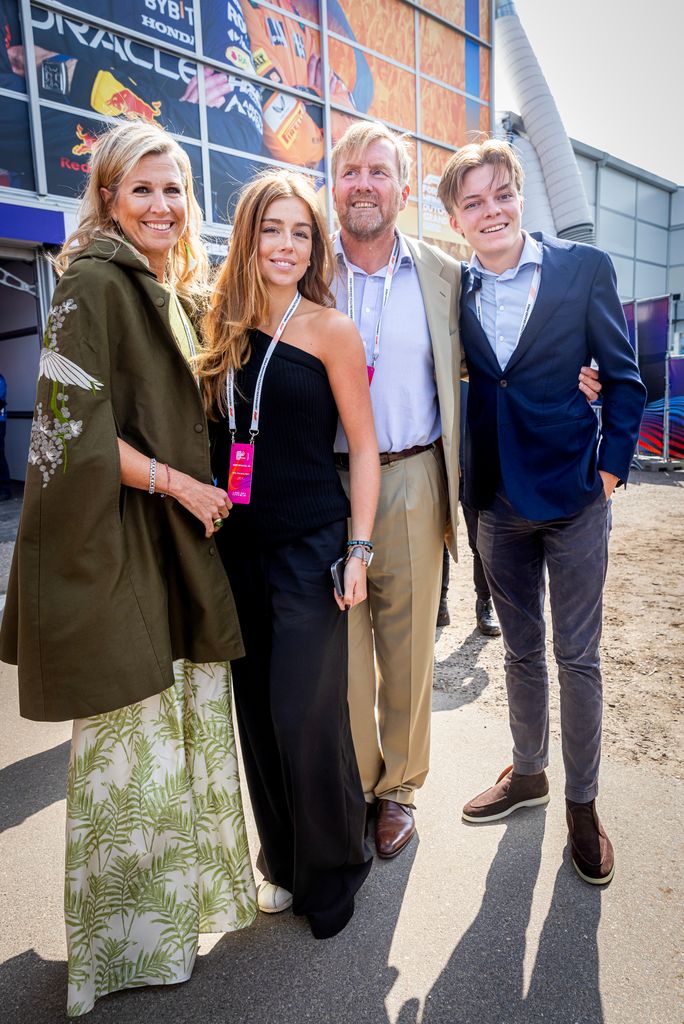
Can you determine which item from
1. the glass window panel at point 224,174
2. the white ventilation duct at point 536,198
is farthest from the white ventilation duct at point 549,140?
the glass window panel at point 224,174

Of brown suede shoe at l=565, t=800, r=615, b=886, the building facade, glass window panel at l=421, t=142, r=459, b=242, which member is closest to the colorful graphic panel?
glass window panel at l=421, t=142, r=459, b=242

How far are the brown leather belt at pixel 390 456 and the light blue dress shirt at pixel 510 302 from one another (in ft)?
1.34

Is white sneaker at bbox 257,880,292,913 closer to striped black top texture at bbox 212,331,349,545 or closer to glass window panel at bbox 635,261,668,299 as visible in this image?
striped black top texture at bbox 212,331,349,545

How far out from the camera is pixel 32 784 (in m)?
2.86

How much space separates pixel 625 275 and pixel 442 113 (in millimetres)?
14821

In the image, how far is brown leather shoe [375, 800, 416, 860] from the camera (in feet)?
7.81

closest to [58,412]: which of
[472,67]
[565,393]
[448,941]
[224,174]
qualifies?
[565,393]

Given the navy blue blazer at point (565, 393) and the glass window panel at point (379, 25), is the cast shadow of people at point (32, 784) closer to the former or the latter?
the navy blue blazer at point (565, 393)

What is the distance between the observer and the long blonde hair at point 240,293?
77.2 inches

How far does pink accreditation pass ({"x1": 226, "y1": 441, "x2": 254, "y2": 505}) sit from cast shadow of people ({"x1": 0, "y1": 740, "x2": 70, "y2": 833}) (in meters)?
1.65

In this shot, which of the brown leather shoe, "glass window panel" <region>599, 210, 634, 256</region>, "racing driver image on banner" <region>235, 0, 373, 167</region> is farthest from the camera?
"glass window panel" <region>599, 210, 634, 256</region>

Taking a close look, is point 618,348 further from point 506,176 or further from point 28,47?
point 28,47

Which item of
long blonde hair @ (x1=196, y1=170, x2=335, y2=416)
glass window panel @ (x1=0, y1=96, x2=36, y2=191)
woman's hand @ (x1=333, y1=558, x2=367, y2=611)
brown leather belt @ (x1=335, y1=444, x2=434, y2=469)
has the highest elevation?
glass window panel @ (x1=0, y1=96, x2=36, y2=191)

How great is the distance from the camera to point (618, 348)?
7.27 ft
